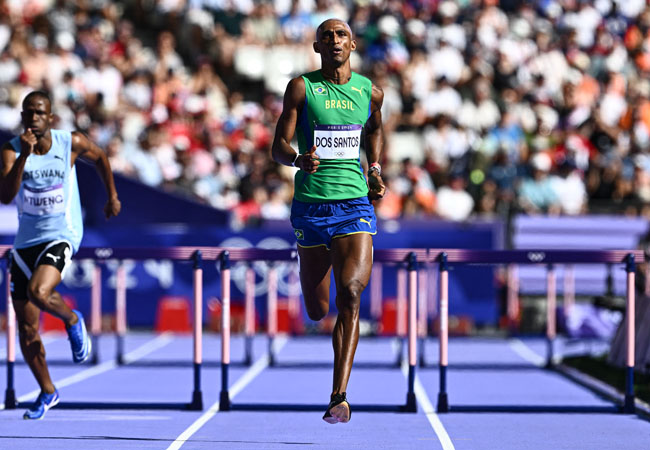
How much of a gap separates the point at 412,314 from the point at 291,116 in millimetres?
2828

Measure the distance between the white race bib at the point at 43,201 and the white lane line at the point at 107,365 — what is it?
73.1 inches

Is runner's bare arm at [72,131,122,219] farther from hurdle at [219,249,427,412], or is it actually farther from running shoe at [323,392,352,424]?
running shoe at [323,392,352,424]

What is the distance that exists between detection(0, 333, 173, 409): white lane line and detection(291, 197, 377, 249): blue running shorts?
337cm

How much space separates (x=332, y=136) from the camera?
22.2ft

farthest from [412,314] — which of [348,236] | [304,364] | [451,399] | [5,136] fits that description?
[5,136]

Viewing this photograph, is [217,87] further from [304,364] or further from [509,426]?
[509,426]

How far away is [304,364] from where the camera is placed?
44.2 ft

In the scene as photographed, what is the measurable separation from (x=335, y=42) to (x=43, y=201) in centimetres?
→ 243

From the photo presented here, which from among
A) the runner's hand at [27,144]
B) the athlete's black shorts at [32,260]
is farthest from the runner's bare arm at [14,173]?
the athlete's black shorts at [32,260]

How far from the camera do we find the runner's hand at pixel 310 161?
647 centimetres

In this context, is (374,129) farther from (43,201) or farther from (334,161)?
(43,201)

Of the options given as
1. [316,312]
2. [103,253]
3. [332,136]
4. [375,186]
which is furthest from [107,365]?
[375,186]

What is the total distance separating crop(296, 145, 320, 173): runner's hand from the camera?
255 inches

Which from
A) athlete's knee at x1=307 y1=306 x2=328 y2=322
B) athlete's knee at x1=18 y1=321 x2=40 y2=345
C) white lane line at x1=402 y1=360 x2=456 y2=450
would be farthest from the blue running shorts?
athlete's knee at x1=18 y1=321 x2=40 y2=345
